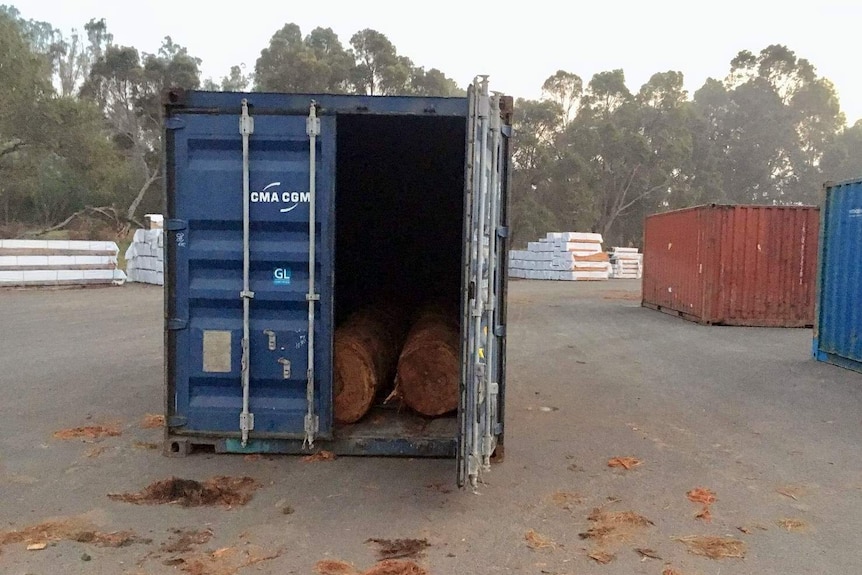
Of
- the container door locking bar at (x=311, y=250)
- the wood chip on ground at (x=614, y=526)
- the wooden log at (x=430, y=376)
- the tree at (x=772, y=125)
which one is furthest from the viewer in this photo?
the tree at (x=772, y=125)

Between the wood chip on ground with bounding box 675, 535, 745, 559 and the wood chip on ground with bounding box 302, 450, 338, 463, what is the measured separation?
267 centimetres

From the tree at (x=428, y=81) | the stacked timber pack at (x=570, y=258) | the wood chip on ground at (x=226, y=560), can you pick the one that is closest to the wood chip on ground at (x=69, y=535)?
the wood chip on ground at (x=226, y=560)

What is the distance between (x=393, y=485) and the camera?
5.22 meters

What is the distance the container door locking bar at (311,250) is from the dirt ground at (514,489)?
1.45 ft

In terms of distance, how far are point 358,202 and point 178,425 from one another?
4.54 m

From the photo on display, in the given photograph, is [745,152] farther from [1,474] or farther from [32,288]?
[1,474]

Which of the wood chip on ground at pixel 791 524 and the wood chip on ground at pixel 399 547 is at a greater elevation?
the wood chip on ground at pixel 399 547

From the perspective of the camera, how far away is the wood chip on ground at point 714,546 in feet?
13.6

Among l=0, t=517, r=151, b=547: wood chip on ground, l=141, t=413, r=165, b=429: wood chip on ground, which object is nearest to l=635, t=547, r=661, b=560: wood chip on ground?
l=0, t=517, r=151, b=547: wood chip on ground

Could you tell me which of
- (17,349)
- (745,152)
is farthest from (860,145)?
(17,349)

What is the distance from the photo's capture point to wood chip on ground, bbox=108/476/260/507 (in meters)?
4.81

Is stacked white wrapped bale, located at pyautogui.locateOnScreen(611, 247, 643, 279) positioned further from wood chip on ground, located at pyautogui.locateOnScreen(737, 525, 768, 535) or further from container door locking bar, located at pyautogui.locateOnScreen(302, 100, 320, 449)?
wood chip on ground, located at pyautogui.locateOnScreen(737, 525, 768, 535)

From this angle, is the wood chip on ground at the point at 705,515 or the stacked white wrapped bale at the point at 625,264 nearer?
the wood chip on ground at the point at 705,515

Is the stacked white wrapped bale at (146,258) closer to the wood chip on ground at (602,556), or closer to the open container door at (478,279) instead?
the open container door at (478,279)
